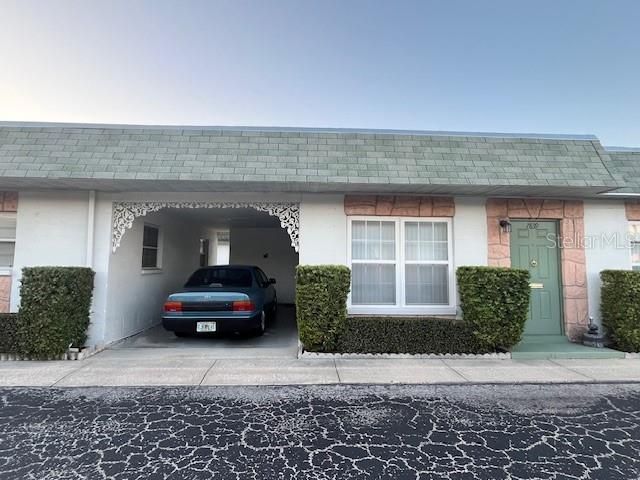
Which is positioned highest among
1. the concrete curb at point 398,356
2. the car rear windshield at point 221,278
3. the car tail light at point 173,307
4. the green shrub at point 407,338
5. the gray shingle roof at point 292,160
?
the gray shingle roof at point 292,160

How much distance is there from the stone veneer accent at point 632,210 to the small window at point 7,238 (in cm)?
1216

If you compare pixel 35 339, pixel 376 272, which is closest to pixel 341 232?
pixel 376 272

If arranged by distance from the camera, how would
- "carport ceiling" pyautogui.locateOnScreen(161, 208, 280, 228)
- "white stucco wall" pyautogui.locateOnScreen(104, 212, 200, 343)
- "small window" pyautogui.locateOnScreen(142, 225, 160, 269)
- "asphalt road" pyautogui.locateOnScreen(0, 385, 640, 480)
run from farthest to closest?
"carport ceiling" pyautogui.locateOnScreen(161, 208, 280, 228) → "small window" pyautogui.locateOnScreen(142, 225, 160, 269) → "white stucco wall" pyautogui.locateOnScreen(104, 212, 200, 343) → "asphalt road" pyautogui.locateOnScreen(0, 385, 640, 480)

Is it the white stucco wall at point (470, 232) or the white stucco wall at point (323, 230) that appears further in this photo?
the white stucco wall at point (470, 232)

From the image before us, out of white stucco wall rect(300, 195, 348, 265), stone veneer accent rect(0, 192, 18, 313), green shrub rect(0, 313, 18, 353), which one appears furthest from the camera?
white stucco wall rect(300, 195, 348, 265)

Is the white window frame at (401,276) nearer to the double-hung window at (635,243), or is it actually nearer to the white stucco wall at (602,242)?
the white stucco wall at (602,242)

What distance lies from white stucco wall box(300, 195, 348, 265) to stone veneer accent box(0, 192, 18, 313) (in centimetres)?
544

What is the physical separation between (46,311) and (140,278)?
8.38 ft

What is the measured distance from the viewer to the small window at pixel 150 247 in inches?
336

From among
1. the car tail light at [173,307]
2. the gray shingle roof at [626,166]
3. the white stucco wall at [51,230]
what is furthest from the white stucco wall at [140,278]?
the gray shingle roof at [626,166]

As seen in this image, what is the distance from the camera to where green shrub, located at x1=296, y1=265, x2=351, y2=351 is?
236 inches

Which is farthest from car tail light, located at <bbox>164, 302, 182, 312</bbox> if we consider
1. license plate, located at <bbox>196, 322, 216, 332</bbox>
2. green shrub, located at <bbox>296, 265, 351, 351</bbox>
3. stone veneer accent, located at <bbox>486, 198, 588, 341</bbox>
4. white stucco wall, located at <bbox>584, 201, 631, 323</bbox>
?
white stucco wall, located at <bbox>584, 201, 631, 323</bbox>

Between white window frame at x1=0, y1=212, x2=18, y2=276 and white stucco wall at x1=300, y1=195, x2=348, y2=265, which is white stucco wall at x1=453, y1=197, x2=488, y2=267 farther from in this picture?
A: white window frame at x1=0, y1=212, x2=18, y2=276

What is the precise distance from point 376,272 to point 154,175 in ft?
14.5
